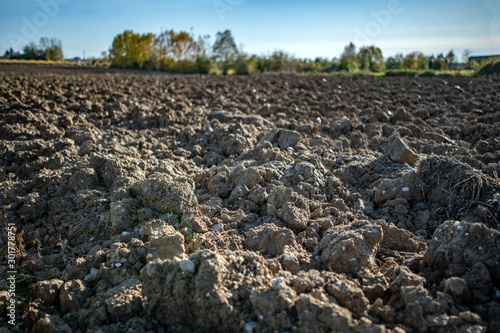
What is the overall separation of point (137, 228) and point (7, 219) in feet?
5.47

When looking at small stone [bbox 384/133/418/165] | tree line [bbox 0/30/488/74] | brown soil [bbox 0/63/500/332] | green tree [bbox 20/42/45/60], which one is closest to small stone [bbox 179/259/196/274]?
brown soil [bbox 0/63/500/332]

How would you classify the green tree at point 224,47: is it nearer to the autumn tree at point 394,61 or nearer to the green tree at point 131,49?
the green tree at point 131,49

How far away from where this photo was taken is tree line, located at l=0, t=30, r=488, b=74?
119 feet

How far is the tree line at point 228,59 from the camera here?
36.2m

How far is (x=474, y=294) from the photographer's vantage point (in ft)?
8.00

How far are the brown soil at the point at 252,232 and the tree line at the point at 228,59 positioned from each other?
29570 mm

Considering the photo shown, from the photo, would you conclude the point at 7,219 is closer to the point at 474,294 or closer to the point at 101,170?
the point at 101,170

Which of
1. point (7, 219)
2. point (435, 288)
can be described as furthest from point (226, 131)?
point (435, 288)

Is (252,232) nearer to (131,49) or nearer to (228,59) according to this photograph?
(228,59)

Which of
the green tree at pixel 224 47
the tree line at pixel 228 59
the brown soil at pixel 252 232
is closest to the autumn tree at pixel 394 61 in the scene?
the tree line at pixel 228 59

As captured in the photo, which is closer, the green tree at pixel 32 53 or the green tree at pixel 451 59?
the green tree at pixel 451 59

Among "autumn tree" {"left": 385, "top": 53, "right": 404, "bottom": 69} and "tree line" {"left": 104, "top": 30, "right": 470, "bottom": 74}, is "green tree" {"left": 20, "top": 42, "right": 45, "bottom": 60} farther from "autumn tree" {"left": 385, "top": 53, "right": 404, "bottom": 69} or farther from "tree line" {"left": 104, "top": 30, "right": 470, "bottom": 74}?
"autumn tree" {"left": 385, "top": 53, "right": 404, "bottom": 69}

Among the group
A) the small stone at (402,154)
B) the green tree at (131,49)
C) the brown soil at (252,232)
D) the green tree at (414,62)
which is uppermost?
the green tree at (131,49)

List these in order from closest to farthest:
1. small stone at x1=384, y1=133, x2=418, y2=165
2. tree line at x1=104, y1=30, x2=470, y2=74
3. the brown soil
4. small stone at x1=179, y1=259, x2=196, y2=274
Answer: the brown soil → small stone at x1=179, y1=259, x2=196, y2=274 → small stone at x1=384, y1=133, x2=418, y2=165 → tree line at x1=104, y1=30, x2=470, y2=74
